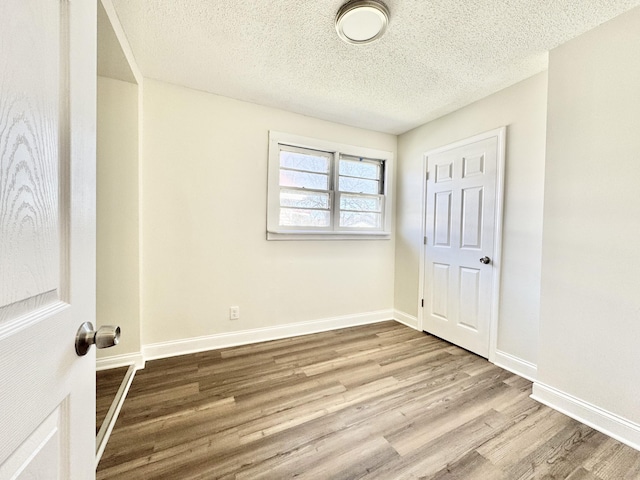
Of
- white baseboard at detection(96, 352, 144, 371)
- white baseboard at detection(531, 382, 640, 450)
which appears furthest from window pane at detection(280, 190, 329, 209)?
white baseboard at detection(531, 382, 640, 450)

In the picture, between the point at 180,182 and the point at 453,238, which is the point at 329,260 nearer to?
the point at 453,238

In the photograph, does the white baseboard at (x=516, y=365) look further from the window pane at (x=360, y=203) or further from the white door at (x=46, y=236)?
the white door at (x=46, y=236)

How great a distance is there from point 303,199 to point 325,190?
0.29 m

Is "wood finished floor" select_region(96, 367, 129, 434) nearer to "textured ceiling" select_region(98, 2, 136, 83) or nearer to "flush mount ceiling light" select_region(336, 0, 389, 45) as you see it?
"textured ceiling" select_region(98, 2, 136, 83)

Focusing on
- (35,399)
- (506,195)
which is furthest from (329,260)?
(35,399)

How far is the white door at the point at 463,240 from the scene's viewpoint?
233 cm

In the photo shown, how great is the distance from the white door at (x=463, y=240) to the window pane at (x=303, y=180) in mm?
1202

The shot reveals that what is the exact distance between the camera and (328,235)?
2.95 m

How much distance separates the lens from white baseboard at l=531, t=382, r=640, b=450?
4.68ft

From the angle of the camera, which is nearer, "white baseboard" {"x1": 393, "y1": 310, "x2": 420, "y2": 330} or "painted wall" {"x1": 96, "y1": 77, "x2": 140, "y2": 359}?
"painted wall" {"x1": 96, "y1": 77, "x2": 140, "y2": 359}

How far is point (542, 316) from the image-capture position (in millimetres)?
1812

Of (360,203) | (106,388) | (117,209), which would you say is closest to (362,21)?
(360,203)

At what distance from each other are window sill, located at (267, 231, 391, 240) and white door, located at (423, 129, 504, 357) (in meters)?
0.58

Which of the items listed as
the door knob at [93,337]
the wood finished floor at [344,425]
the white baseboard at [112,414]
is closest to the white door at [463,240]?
the wood finished floor at [344,425]
